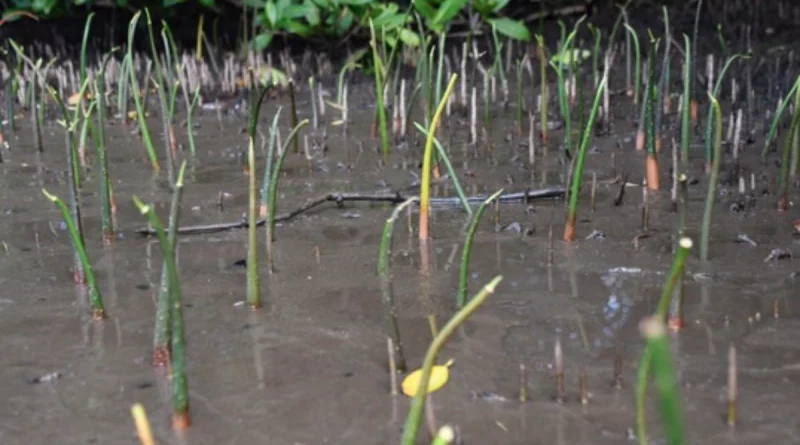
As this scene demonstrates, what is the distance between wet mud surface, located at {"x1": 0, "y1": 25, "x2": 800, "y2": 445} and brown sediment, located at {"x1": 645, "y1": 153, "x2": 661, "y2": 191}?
0.03 metres

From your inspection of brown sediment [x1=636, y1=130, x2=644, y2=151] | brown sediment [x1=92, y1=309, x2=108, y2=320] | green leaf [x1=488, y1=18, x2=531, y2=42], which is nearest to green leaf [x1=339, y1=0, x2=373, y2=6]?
green leaf [x1=488, y1=18, x2=531, y2=42]

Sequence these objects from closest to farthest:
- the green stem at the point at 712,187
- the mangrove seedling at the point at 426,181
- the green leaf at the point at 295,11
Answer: the green stem at the point at 712,187
the mangrove seedling at the point at 426,181
the green leaf at the point at 295,11

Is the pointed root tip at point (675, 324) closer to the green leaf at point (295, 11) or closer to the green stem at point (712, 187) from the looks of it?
the green stem at point (712, 187)

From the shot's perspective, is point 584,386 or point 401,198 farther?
point 401,198

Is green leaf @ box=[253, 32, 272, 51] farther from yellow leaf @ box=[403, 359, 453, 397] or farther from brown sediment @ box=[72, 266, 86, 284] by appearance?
yellow leaf @ box=[403, 359, 453, 397]

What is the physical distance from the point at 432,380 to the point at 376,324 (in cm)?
27

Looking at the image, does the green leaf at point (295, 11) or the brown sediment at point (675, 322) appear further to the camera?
the green leaf at point (295, 11)

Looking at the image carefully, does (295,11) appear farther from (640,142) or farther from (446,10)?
(640,142)

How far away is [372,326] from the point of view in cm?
166

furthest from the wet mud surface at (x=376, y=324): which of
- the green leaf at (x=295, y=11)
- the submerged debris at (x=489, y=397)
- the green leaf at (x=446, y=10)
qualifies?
the green leaf at (x=295, y=11)

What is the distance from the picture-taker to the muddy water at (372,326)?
52.4 inches

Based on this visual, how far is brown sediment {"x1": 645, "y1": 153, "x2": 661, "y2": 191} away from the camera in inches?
96.2

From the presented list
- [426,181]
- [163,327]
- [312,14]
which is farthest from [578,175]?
[312,14]

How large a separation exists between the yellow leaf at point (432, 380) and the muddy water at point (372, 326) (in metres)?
0.01
